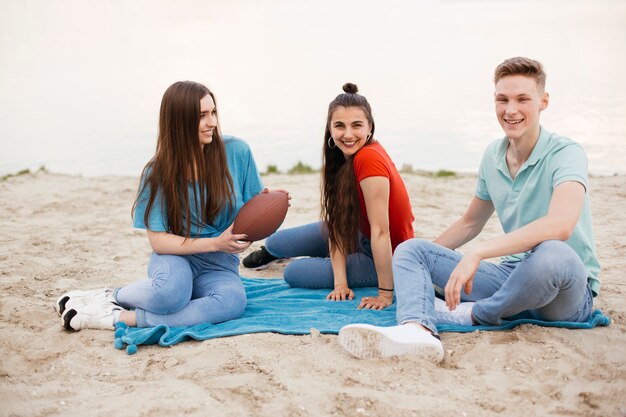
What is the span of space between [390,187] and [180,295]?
139 centimetres

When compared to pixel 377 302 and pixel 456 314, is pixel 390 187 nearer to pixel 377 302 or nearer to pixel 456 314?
pixel 377 302

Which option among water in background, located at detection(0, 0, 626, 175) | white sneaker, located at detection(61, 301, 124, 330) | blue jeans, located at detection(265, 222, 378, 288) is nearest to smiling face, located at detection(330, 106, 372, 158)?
blue jeans, located at detection(265, 222, 378, 288)

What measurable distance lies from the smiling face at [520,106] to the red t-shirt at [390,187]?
771 millimetres

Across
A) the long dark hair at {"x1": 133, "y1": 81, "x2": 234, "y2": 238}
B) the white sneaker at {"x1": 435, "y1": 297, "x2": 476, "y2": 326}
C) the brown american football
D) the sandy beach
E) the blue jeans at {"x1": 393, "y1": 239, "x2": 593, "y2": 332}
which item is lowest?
the sandy beach

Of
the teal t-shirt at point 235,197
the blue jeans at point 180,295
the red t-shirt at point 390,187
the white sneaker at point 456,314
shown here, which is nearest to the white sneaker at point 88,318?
the blue jeans at point 180,295

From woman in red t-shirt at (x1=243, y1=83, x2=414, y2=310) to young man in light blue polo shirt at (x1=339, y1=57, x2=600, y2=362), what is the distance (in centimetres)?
42

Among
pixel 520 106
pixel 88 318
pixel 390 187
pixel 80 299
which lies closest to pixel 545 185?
pixel 520 106

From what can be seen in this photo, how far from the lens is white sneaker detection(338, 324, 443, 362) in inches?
124

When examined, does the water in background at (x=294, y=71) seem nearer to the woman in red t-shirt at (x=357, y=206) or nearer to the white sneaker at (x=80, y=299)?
the woman in red t-shirt at (x=357, y=206)

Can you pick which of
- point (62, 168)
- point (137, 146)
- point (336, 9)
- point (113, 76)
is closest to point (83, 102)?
point (113, 76)

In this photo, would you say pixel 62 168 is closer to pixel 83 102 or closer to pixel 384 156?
pixel 83 102

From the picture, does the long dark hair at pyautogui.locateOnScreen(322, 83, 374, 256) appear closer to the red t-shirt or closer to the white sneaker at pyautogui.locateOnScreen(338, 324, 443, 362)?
the red t-shirt

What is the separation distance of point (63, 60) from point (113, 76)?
2.50 metres

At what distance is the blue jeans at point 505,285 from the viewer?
3.12m
